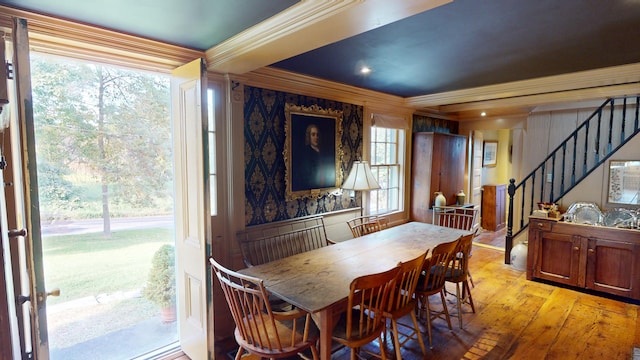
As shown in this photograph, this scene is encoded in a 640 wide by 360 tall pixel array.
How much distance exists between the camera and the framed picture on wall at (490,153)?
6770 mm

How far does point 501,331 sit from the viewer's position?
2811 millimetres

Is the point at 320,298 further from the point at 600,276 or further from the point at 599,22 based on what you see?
the point at 600,276

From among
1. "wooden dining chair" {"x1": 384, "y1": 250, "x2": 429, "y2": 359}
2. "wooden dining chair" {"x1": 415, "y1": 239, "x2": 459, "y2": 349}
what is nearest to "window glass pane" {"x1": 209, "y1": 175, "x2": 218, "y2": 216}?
"wooden dining chair" {"x1": 384, "y1": 250, "x2": 429, "y2": 359}

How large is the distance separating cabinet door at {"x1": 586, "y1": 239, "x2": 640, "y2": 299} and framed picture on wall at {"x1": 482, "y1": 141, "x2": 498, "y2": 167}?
342 centimetres

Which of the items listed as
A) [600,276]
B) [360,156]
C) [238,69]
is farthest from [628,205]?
[238,69]

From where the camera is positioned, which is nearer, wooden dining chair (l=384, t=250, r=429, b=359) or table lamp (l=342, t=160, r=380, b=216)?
wooden dining chair (l=384, t=250, r=429, b=359)

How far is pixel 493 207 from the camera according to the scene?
6.57 metres

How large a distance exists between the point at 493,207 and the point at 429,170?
2596 millimetres

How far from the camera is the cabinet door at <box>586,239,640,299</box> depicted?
3.32 metres

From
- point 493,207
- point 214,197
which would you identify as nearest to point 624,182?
point 493,207

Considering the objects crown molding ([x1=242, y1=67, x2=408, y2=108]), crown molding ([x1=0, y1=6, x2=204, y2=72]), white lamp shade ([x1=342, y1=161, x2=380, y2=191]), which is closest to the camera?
crown molding ([x1=0, y1=6, x2=204, y2=72])

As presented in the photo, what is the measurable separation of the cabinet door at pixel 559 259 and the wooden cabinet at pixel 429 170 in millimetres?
1498

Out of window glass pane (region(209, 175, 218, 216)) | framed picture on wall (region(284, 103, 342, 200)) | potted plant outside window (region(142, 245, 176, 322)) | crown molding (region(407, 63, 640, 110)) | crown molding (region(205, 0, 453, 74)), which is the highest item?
crown molding (region(407, 63, 640, 110))

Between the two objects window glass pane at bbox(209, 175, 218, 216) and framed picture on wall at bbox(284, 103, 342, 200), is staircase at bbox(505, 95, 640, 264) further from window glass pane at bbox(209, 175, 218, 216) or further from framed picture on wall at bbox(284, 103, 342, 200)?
window glass pane at bbox(209, 175, 218, 216)
